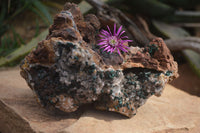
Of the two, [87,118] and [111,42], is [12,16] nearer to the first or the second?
[111,42]

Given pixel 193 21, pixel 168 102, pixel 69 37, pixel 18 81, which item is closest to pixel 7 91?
pixel 18 81

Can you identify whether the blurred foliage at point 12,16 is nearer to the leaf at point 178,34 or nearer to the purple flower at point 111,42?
the leaf at point 178,34

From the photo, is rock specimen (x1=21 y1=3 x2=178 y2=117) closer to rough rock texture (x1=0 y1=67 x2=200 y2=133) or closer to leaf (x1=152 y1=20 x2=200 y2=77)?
rough rock texture (x1=0 y1=67 x2=200 y2=133)

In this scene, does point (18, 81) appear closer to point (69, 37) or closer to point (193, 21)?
point (69, 37)

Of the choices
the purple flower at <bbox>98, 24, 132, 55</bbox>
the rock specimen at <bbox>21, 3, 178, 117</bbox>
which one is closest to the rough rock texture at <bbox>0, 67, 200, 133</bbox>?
the rock specimen at <bbox>21, 3, 178, 117</bbox>

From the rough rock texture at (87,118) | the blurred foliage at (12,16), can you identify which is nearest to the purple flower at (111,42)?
the rough rock texture at (87,118)
